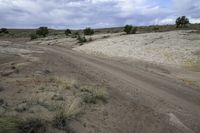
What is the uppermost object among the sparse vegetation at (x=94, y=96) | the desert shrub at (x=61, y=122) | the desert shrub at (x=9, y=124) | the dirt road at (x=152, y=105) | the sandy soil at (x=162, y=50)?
the desert shrub at (x=9, y=124)

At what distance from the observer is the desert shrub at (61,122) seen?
788cm

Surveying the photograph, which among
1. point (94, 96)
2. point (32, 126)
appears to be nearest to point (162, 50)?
point (94, 96)

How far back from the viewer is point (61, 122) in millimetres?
8141

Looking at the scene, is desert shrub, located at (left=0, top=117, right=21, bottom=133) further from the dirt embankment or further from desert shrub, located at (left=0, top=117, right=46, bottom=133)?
the dirt embankment

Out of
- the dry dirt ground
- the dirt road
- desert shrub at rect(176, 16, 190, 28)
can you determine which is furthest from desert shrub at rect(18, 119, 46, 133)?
desert shrub at rect(176, 16, 190, 28)

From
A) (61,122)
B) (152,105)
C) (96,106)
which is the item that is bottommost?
(152,105)

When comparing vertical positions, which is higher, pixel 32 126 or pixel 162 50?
pixel 32 126

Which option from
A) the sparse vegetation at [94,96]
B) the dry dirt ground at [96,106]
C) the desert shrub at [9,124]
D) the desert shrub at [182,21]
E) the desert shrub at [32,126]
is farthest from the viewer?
the desert shrub at [182,21]

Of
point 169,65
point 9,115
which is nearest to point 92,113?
point 9,115

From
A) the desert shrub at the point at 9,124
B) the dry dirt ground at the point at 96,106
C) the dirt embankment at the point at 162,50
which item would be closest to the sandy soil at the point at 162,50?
the dirt embankment at the point at 162,50

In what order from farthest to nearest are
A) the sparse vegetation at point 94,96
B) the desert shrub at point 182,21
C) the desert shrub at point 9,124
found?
the desert shrub at point 182,21 → the sparse vegetation at point 94,96 → the desert shrub at point 9,124

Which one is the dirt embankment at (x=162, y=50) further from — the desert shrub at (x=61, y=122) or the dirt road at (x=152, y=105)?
the desert shrub at (x=61, y=122)

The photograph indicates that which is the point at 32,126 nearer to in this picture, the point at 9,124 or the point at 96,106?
the point at 9,124

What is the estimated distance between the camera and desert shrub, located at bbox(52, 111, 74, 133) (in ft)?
25.9
